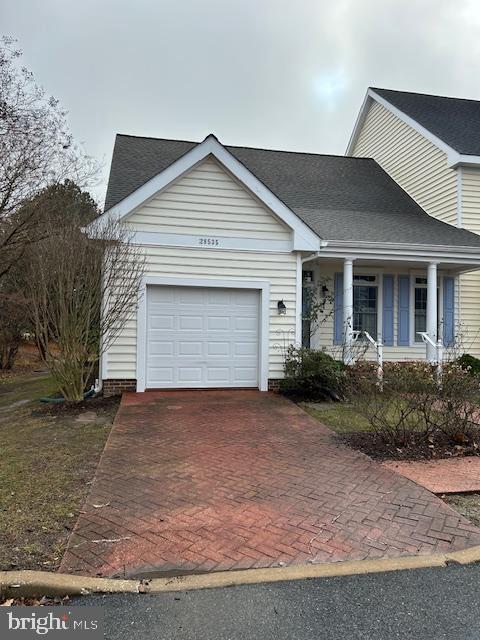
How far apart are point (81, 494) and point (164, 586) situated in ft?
5.72

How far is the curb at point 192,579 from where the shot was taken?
270 centimetres

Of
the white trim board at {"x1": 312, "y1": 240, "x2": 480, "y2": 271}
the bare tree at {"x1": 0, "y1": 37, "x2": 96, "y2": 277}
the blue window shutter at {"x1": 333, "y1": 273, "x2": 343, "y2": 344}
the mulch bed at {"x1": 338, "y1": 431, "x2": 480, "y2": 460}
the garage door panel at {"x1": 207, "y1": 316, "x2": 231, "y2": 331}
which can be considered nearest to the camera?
the mulch bed at {"x1": 338, "y1": 431, "x2": 480, "y2": 460}

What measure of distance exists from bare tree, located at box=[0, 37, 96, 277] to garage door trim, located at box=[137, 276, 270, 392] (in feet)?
22.0

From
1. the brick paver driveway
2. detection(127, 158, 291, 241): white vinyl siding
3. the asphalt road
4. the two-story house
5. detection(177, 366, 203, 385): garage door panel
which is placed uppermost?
the two-story house

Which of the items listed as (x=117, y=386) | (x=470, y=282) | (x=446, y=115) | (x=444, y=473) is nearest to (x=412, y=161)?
(x=446, y=115)

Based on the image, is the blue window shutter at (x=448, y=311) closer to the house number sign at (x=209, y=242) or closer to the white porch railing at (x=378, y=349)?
the white porch railing at (x=378, y=349)

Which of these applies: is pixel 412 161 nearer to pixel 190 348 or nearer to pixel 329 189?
pixel 329 189

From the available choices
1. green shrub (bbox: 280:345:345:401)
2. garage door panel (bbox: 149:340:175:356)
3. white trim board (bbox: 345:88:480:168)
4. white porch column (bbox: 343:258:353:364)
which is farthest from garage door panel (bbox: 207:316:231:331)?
white trim board (bbox: 345:88:480:168)

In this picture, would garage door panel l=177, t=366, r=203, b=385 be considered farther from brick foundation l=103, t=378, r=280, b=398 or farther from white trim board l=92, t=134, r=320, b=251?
white trim board l=92, t=134, r=320, b=251

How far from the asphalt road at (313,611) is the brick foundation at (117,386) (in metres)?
6.83

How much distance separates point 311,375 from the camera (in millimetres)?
9195

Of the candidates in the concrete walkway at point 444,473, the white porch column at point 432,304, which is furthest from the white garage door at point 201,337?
the concrete walkway at point 444,473

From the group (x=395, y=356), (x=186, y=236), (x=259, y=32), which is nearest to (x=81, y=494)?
(x=186, y=236)

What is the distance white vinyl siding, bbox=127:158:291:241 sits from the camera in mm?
9492
